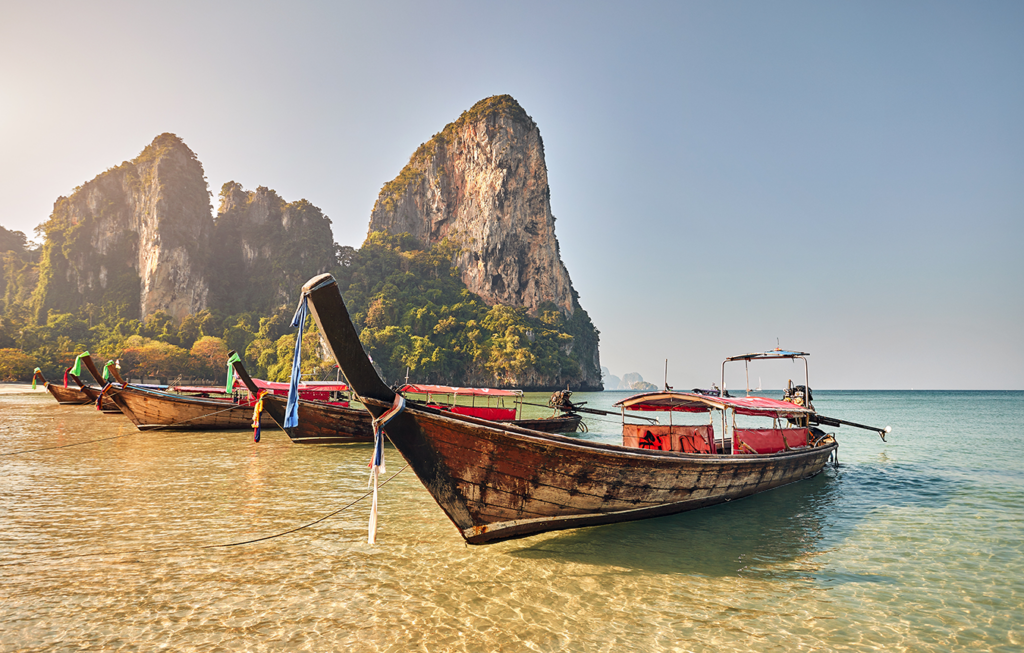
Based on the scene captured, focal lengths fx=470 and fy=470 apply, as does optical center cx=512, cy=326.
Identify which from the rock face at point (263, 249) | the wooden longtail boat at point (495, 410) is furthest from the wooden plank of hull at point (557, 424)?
the rock face at point (263, 249)

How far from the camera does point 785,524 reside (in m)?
8.31

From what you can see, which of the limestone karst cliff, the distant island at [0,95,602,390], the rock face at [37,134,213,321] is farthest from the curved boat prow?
the limestone karst cliff

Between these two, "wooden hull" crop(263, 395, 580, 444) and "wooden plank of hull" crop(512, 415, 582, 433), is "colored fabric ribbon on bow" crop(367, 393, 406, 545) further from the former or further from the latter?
"wooden plank of hull" crop(512, 415, 582, 433)

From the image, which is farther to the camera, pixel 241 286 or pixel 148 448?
pixel 241 286

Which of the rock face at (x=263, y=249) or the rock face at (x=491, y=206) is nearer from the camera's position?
the rock face at (x=263, y=249)

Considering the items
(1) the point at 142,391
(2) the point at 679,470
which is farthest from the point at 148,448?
→ (2) the point at 679,470

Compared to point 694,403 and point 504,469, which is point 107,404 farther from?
point 694,403

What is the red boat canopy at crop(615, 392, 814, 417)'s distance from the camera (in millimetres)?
9375

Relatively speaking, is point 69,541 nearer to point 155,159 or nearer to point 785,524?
point 785,524

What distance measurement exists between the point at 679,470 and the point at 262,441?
1495 cm

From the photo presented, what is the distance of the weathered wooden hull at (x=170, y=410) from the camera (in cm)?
1802

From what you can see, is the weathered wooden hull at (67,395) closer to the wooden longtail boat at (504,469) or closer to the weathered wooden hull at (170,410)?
the weathered wooden hull at (170,410)

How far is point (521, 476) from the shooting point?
5945mm

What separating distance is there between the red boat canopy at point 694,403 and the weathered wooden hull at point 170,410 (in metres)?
16.8
